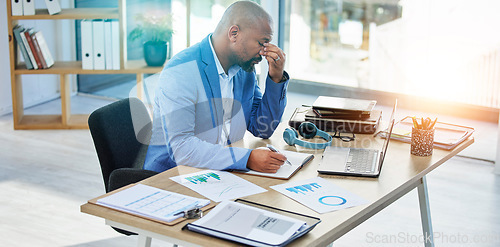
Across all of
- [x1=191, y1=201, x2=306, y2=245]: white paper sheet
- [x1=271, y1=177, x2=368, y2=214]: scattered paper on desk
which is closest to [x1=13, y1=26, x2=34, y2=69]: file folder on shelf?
[x1=271, y1=177, x2=368, y2=214]: scattered paper on desk

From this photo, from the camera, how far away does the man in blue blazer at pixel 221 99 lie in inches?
85.4

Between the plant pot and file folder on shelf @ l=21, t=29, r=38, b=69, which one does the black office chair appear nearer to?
the plant pot

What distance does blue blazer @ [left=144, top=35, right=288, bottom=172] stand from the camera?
2.17m

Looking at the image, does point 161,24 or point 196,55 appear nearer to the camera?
point 196,55

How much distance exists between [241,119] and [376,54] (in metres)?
3.25

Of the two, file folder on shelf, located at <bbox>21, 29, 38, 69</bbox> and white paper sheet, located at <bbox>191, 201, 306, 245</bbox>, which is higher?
file folder on shelf, located at <bbox>21, 29, 38, 69</bbox>

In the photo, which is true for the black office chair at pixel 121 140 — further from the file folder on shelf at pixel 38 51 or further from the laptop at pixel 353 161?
the file folder on shelf at pixel 38 51

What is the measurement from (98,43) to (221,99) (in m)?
2.66

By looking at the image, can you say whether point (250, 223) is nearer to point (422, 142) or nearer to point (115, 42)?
point (422, 142)

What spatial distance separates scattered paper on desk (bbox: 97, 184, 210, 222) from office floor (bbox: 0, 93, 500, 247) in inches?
50.2

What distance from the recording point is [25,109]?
5461mm

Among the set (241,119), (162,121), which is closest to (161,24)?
(241,119)

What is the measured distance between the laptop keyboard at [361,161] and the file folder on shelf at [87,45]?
305 centimetres

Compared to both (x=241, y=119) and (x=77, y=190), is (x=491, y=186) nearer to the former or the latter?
(x=241, y=119)
